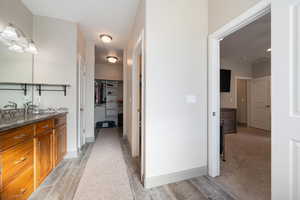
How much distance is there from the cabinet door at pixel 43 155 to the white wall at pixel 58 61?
761mm

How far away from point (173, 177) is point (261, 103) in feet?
17.9

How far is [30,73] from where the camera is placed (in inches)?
89.6

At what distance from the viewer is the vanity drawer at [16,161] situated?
3.43 ft

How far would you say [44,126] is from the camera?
5.44 feet

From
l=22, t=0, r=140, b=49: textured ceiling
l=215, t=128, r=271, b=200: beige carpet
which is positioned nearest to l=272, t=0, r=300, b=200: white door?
l=215, t=128, r=271, b=200: beige carpet

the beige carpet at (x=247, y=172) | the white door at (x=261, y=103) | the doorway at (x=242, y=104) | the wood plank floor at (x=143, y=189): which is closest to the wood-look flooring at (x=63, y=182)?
the wood plank floor at (x=143, y=189)

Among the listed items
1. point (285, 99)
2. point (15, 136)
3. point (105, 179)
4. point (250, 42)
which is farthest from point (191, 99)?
point (250, 42)

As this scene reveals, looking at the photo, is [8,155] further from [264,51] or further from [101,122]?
[264,51]

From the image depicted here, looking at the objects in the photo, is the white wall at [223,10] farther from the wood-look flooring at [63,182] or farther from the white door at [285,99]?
the wood-look flooring at [63,182]

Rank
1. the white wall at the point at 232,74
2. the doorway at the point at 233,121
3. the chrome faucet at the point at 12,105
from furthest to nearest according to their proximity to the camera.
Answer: the white wall at the point at 232,74 < the chrome faucet at the point at 12,105 < the doorway at the point at 233,121

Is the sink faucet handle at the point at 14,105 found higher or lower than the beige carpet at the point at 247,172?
higher

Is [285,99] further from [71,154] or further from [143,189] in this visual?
[71,154]

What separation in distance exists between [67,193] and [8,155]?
83cm

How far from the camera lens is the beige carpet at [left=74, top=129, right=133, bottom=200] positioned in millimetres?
1490
